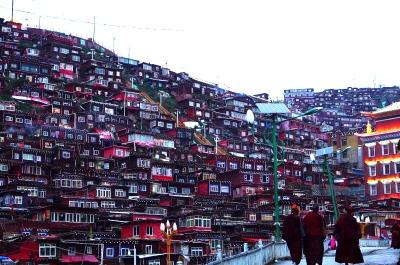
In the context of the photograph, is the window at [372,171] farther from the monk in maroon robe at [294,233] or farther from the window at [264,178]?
the monk in maroon robe at [294,233]

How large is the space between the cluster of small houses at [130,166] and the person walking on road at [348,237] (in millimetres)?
13534

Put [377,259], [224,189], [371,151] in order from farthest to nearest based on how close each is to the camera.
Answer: [371,151], [224,189], [377,259]

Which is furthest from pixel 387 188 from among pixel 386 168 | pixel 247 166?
pixel 247 166

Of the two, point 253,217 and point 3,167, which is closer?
point 253,217

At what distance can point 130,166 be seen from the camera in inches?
3260

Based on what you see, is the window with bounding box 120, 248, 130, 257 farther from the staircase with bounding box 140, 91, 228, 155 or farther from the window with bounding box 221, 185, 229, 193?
the staircase with bounding box 140, 91, 228, 155

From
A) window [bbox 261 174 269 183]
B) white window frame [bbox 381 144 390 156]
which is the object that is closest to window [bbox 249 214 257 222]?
window [bbox 261 174 269 183]

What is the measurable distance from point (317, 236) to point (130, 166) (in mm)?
68090

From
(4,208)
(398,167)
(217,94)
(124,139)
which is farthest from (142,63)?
(4,208)

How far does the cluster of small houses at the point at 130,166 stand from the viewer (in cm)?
5684

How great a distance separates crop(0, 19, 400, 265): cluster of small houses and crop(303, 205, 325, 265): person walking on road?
42.2ft

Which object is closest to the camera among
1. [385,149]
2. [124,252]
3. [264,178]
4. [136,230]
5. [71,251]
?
[71,251]

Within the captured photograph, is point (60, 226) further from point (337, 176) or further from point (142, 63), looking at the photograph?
point (142, 63)

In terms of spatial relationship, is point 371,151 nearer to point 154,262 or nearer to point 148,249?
point 148,249
